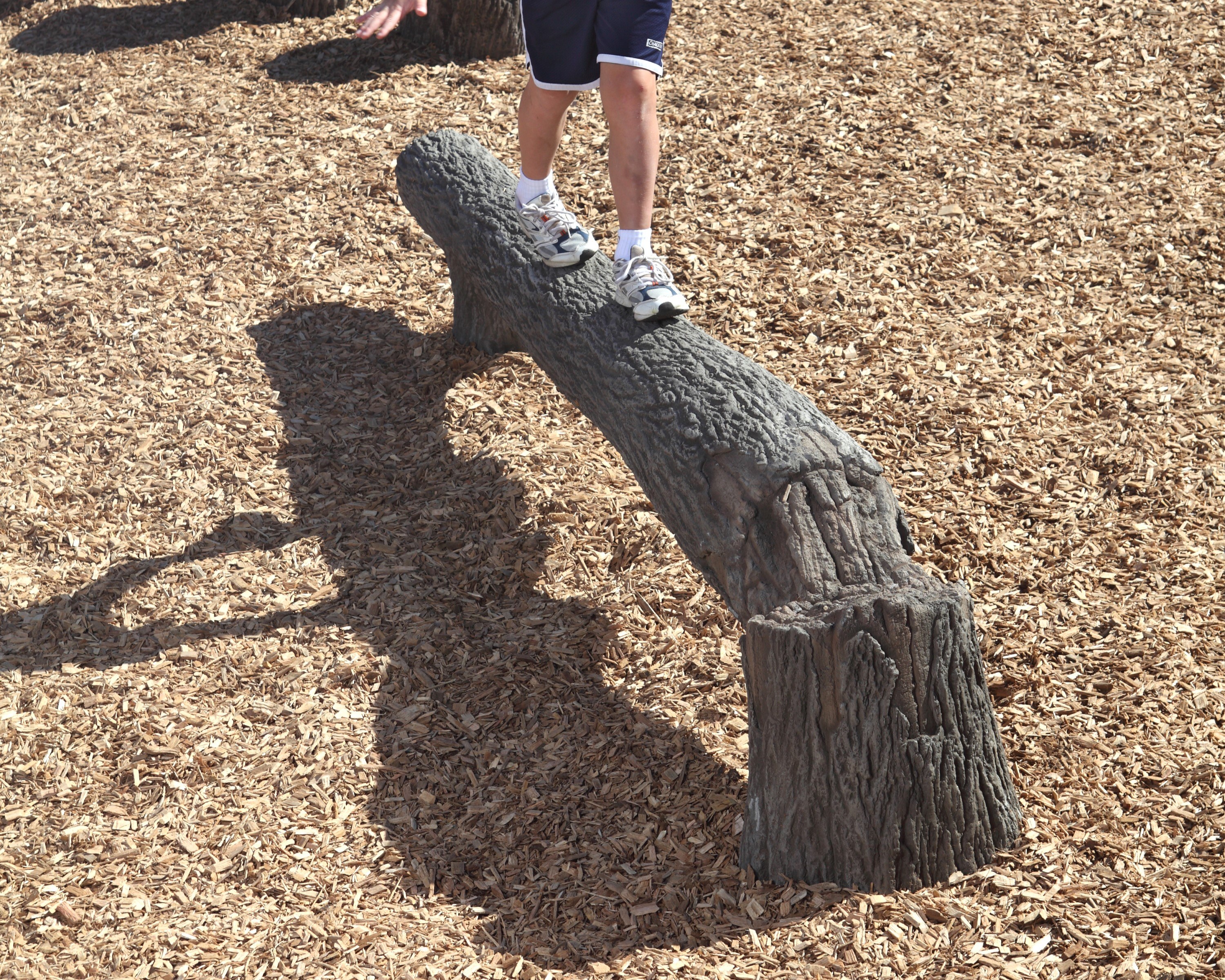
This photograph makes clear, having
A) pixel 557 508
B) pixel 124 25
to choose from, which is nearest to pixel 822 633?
pixel 557 508

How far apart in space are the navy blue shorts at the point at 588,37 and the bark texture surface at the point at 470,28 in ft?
11.6

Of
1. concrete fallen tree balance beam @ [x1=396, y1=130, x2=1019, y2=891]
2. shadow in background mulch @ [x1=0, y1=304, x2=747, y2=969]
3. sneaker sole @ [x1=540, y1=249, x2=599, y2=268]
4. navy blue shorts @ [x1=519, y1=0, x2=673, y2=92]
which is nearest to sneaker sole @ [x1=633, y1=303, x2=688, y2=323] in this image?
concrete fallen tree balance beam @ [x1=396, y1=130, x2=1019, y2=891]

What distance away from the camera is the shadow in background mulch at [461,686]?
3.03 meters

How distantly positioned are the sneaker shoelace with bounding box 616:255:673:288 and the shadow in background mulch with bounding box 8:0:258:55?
5.48 meters

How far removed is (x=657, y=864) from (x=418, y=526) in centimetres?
176

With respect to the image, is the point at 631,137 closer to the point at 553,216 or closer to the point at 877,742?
the point at 553,216

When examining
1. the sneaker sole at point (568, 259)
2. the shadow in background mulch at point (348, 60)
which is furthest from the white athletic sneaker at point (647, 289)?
the shadow in background mulch at point (348, 60)

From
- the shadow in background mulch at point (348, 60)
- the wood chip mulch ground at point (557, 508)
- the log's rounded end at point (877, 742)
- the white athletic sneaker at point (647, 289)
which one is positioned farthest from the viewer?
the shadow in background mulch at point (348, 60)

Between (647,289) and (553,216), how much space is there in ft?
2.39

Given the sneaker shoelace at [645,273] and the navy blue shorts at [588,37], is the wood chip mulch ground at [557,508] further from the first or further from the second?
the navy blue shorts at [588,37]

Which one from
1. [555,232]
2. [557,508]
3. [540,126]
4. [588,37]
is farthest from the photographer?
[557,508]

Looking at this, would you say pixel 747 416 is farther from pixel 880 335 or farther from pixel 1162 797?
pixel 880 335

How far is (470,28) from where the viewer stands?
23.0 ft

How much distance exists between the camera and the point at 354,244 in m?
5.76
